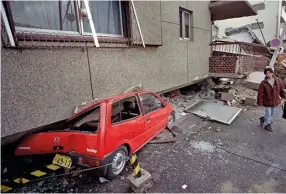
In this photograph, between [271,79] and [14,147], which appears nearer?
[14,147]

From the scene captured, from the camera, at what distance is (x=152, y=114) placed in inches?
167

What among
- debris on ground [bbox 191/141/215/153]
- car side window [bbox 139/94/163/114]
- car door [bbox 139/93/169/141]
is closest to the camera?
car door [bbox 139/93/169/141]

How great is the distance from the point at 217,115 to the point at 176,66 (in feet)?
7.17

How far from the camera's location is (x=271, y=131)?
5406 mm

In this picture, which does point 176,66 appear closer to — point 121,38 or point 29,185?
point 121,38

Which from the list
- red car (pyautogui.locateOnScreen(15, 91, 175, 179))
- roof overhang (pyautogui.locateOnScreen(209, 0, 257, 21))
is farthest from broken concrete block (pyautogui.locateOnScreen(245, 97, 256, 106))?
red car (pyautogui.locateOnScreen(15, 91, 175, 179))

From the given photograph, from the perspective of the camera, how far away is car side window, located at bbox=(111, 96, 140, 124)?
342 centimetres

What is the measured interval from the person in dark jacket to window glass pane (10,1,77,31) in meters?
5.04

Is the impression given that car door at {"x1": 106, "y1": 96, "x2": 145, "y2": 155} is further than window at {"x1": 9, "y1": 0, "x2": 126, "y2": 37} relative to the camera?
No

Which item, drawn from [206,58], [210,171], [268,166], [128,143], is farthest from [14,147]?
[206,58]

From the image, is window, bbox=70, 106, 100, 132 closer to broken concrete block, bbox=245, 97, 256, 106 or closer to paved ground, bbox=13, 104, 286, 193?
paved ground, bbox=13, 104, 286, 193

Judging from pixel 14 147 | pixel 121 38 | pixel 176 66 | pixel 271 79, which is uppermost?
pixel 121 38

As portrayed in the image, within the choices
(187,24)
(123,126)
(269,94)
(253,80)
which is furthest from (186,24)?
(123,126)

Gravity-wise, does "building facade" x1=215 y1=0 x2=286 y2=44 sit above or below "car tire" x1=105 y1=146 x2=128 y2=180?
above
